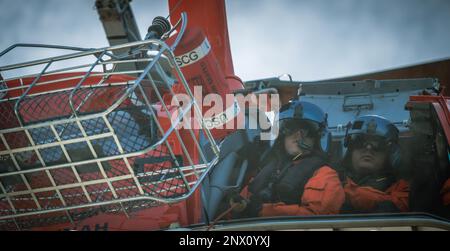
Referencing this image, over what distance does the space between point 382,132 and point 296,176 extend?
748 mm

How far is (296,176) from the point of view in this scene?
2900mm

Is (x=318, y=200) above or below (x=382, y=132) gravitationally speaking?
below

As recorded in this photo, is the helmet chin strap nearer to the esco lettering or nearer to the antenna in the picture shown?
the esco lettering

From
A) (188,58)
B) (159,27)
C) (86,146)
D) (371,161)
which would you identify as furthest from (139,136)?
(371,161)

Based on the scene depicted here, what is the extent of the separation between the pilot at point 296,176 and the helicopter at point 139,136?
0.14 m

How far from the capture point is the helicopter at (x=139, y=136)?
1974 millimetres

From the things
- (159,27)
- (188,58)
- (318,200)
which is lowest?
(318,200)

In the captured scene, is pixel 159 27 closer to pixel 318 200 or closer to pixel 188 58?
pixel 188 58

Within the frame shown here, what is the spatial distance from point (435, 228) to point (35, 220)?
6.05 ft

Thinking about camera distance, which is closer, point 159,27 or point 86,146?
point 86,146

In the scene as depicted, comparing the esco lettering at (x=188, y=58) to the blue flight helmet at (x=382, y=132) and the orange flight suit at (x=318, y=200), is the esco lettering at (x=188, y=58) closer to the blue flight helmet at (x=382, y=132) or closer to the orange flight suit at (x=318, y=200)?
the orange flight suit at (x=318, y=200)

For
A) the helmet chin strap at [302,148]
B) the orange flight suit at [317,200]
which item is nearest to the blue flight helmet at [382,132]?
the helmet chin strap at [302,148]

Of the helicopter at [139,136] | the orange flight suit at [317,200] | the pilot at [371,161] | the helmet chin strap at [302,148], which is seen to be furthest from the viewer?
the helmet chin strap at [302,148]
